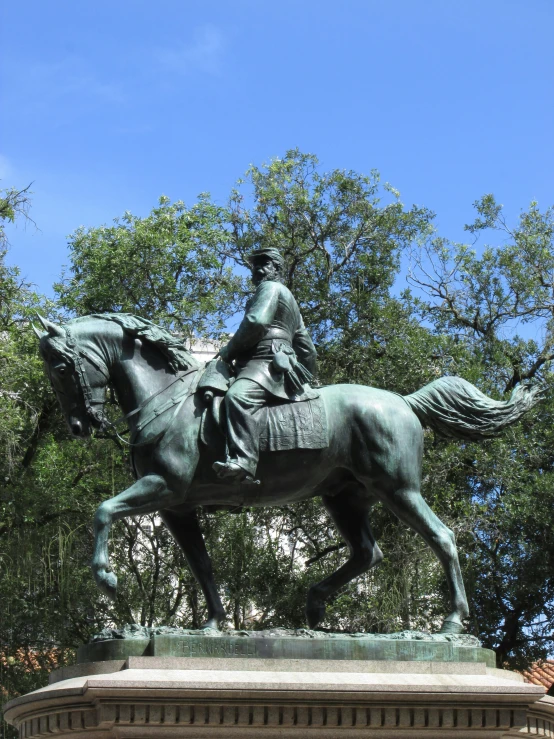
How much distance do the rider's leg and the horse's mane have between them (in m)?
0.53

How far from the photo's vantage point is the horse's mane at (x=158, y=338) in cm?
931

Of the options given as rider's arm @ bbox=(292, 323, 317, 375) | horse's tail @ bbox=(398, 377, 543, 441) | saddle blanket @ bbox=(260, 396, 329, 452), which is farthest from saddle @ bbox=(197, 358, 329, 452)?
horse's tail @ bbox=(398, 377, 543, 441)

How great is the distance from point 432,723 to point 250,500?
2166mm

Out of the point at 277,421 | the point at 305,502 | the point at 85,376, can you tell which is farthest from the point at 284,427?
the point at 305,502

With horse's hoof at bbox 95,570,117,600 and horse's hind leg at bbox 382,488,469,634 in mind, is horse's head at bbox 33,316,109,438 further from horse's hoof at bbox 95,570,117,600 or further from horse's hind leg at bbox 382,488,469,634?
horse's hind leg at bbox 382,488,469,634

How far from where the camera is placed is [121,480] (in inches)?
781

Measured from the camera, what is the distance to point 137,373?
9.24m

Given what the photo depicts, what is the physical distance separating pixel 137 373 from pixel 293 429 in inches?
49.6

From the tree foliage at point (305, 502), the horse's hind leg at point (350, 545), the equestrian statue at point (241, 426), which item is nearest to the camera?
the equestrian statue at point (241, 426)

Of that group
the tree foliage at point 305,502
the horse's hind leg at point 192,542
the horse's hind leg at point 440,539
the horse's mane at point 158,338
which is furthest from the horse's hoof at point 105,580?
the tree foliage at point 305,502

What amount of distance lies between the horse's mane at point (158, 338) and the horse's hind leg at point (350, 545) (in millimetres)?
1637

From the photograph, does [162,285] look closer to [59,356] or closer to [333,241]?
[333,241]

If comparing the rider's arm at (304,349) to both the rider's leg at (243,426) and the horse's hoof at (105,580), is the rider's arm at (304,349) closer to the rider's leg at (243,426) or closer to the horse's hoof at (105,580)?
the rider's leg at (243,426)

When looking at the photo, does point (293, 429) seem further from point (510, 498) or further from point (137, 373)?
point (510, 498)
